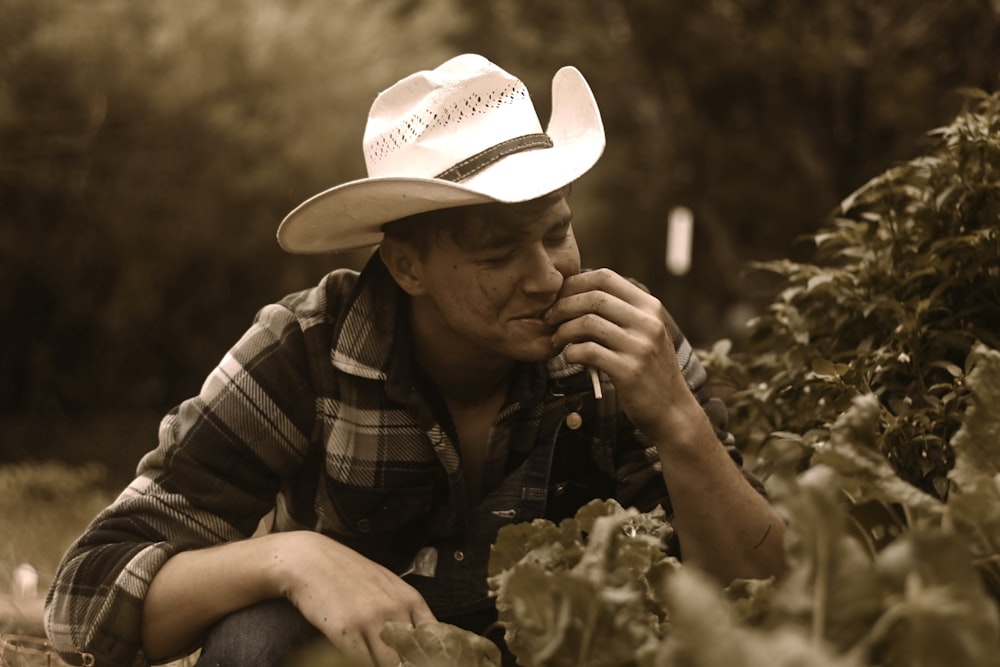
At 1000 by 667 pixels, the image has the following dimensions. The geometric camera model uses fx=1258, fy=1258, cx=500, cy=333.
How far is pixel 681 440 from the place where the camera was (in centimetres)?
196

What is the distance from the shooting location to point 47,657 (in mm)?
2514

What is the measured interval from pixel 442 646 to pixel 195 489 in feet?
3.17

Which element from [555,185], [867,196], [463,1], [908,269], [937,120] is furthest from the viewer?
[463,1]

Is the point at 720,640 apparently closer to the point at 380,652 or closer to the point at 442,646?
the point at 442,646

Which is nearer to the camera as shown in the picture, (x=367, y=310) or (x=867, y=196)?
(x=367, y=310)

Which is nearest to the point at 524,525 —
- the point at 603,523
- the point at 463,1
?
the point at 603,523

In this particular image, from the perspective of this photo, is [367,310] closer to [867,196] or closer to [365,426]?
[365,426]

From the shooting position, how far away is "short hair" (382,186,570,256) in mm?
2098

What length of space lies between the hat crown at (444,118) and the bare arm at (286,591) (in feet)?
2.24

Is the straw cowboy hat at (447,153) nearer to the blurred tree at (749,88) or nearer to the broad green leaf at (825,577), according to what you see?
the broad green leaf at (825,577)

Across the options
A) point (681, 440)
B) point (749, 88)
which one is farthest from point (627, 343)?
point (749, 88)

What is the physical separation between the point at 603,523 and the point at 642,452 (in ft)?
3.95

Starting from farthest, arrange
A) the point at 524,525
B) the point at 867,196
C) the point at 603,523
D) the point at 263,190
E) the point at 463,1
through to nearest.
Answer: the point at 463,1
the point at 263,190
the point at 867,196
the point at 524,525
the point at 603,523

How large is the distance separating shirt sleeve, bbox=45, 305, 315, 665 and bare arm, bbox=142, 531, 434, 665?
5 cm
